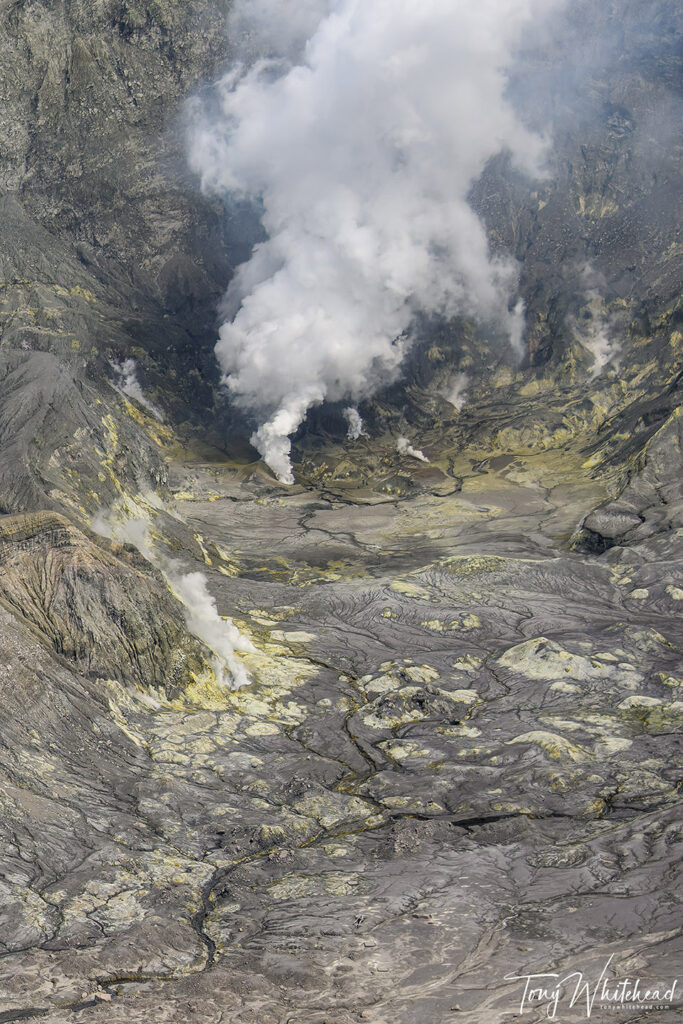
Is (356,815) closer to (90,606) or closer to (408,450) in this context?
(90,606)

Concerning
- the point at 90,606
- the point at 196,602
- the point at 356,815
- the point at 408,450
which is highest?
the point at 408,450

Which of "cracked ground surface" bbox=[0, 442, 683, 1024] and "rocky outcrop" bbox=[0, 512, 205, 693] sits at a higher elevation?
"rocky outcrop" bbox=[0, 512, 205, 693]

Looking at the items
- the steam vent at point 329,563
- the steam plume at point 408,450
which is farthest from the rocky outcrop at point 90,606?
the steam plume at point 408,450

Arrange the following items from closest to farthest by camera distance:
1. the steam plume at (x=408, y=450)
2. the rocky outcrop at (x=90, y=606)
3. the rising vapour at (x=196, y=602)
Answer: the rocky outcrop at (x=90, y=606)
the rising vapour at (x=196, y=602)
the steam plume at (x=408, y=450)

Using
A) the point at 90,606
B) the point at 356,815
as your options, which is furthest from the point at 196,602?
the point at 356,815

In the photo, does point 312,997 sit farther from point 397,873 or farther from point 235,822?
point 235,822

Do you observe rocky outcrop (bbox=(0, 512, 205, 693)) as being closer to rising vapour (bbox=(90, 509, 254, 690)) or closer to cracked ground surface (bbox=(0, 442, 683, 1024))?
cracked ground surface (bbox=(0, 442, 683, 1024))

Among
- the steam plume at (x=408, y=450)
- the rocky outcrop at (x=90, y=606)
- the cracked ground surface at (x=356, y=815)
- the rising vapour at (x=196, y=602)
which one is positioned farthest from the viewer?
the steam plume at (x=408, y=450)

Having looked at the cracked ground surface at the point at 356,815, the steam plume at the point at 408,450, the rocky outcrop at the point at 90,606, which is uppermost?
the steam plume at the point at 408,450

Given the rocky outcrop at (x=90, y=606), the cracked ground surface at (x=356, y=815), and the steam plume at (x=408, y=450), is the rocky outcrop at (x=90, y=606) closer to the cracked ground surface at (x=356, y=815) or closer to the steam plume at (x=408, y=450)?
the cracked ground surface at (x=356, y=815)

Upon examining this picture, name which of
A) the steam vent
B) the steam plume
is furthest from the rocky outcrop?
the steam plume
